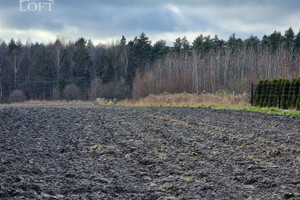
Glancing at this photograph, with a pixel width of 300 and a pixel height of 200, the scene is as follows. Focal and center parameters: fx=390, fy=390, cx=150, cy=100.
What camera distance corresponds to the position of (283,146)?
960 centimetres

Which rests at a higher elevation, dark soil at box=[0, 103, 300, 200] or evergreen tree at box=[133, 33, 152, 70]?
evergreen tree at box=[133, 33, 152, 70]

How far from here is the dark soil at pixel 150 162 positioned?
19.5ft

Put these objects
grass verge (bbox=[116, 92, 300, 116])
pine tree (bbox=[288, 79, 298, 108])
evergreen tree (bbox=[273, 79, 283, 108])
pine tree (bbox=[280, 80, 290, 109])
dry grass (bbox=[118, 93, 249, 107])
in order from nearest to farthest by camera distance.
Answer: pine tree (bbox=[288, 79, 298, 108]) < pine tree (bbox=[280, 80, 290, 109]) < evergreen tree (bbox=[273, 79, 283, 108]) < grass verge (bbox=[116, 92, 300, 116]) < dry grass (bbox=[118, 93, 249, 107])

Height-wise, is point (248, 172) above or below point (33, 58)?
below

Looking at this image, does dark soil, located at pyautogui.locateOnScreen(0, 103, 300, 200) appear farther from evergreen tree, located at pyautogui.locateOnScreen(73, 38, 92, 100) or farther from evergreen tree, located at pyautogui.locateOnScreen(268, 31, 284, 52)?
evergreen tree, located at pyautogui.locateOnScreen(268, 31, 284, 52)

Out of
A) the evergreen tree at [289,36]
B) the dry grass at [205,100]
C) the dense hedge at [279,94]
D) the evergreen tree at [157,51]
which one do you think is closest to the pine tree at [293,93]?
the dense hedge at [279,94]

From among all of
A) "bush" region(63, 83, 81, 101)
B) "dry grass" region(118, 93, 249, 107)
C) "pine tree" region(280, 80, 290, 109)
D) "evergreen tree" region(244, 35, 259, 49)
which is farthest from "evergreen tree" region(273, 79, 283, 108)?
"evergreen tree" region(244, 35, 259, 49)

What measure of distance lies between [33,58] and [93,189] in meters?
67.3

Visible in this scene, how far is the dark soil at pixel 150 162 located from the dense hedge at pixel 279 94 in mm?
8224

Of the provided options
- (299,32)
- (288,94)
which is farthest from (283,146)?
(299,32)

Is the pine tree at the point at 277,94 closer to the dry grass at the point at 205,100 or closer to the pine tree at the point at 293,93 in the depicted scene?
the pine tree at the point at 293,93

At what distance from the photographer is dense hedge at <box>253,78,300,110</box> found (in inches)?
826

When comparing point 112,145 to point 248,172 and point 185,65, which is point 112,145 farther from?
point 185,65

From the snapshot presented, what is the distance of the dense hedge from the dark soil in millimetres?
8224
